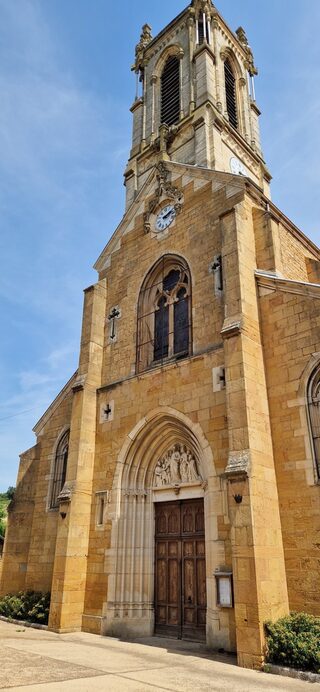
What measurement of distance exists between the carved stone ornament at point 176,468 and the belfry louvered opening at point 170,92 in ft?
50.6

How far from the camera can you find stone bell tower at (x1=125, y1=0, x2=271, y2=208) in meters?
19.5

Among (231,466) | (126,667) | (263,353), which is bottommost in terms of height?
(126,667)

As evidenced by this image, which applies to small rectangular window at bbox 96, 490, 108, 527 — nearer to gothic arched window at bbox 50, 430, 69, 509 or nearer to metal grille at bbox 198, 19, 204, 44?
gothic arched window at bbox 50, 430, 69, 509

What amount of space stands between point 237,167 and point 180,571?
1582 cm

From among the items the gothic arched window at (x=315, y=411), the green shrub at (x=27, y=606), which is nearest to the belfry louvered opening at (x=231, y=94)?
the gothic arched window at (x=315, y=411)

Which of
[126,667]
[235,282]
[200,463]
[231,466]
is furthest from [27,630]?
[235,282]

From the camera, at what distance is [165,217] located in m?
15.4

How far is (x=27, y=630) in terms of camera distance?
1187 centimetres

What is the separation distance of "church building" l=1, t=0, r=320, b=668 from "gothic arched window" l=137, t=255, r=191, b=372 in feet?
0.17

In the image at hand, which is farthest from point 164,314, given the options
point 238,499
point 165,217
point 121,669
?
point 121,669

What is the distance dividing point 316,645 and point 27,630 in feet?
24.6

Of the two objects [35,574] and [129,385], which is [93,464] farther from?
[35,574]

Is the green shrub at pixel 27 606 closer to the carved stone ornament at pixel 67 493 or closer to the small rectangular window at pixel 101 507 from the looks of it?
the small rectangular window at pixel 101 507

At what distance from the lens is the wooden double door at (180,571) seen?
35.4ft
